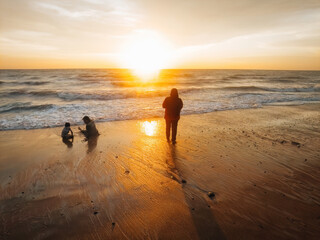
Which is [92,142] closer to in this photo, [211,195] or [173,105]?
[173,105]

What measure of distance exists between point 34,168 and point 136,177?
2.95 m

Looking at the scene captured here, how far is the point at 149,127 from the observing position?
912cm

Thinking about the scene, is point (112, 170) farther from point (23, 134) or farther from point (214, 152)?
point (23, 134)

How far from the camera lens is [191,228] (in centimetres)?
312

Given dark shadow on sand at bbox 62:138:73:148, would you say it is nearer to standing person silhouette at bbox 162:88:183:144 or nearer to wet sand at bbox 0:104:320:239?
wet sand at bbox 0:104:320:239

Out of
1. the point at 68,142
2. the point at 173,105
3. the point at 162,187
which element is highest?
the point at 173,105

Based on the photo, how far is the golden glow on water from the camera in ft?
27.3

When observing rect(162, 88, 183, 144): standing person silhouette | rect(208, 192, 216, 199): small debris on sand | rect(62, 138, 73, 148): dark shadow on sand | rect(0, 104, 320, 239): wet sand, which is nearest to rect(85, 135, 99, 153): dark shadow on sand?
rect(0, 104, 320, 239): wet sand

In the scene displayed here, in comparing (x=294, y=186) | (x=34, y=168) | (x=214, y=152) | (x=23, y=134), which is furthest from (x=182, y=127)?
(x=23, y=134)

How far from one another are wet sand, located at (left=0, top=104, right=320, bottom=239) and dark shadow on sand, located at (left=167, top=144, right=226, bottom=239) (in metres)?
0.02

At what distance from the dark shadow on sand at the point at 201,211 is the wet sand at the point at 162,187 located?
2 centimetres

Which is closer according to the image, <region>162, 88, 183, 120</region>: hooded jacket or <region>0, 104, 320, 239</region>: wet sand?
<region>0, 104, 320, 239</region>: wet sand

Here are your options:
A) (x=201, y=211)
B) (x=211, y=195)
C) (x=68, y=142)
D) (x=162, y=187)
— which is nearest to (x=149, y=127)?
A: (x=68, y=142)

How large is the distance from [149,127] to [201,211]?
5928 mm
